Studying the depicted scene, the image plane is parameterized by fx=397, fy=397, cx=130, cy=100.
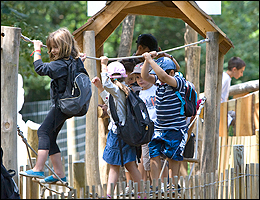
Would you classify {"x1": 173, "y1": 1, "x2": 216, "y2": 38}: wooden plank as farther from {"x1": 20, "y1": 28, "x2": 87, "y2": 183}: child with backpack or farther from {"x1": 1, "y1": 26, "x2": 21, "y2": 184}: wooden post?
{"x1": 1, "y1": 26, "x2": 21, "y2": 184}: wooden post

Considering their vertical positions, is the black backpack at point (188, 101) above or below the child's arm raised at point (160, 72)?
below

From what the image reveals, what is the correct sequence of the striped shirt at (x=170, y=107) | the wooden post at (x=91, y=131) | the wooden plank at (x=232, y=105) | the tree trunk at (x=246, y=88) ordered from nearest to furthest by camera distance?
1. the striped shirt at (x=170, y=107)
2. the wooden post at (x=91, y=131)
3. the wooden plank at (x=232, y=105)
4. the tree trunk at (x=246, y=88)

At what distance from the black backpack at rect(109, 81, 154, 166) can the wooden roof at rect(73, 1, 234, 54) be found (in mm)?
950

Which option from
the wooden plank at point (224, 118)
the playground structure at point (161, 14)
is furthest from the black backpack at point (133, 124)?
the wooden plank at point (224, 118)

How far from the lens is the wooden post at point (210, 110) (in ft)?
15.2

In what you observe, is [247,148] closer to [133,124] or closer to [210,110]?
[210,110]

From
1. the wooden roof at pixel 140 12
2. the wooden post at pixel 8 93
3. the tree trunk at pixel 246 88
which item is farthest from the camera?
the tree trunk at pixel 246 88

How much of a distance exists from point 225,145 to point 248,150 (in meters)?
0.42

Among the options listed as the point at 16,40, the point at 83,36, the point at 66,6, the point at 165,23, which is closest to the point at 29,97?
the point at 66,6

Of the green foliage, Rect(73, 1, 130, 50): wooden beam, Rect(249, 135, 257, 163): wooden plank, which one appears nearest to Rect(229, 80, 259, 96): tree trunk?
Rect(249, 135, 257, 163): wooden plank

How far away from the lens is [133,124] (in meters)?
3.74

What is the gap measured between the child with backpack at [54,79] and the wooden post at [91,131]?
2.78ft

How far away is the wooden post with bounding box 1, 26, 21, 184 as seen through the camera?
2.92 m

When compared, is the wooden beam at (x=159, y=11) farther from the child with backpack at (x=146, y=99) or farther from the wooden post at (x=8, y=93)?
the wooden post at (x=8, y=93)
